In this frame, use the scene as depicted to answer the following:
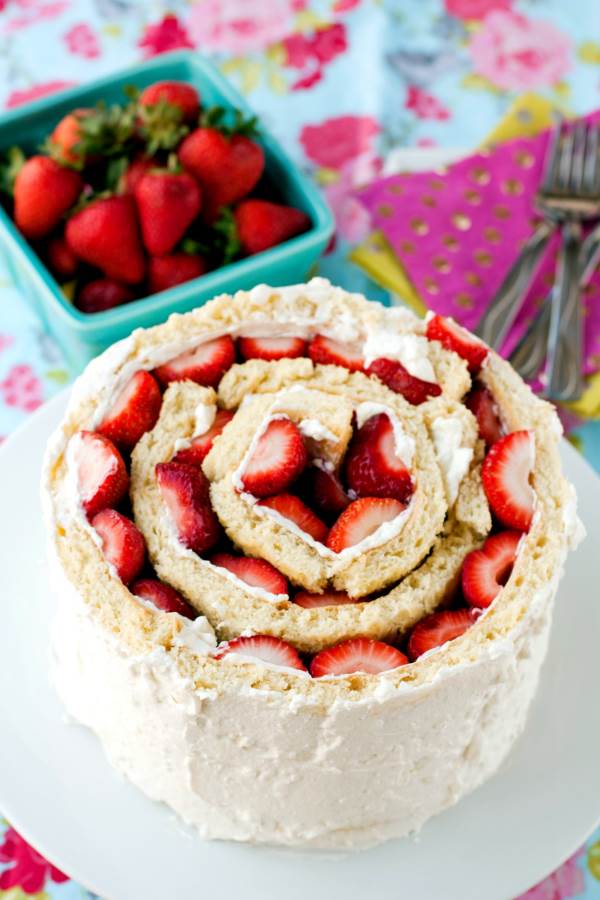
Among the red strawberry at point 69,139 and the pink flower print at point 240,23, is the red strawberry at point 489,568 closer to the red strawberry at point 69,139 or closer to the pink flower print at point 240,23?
the red strawberry at point 69,139

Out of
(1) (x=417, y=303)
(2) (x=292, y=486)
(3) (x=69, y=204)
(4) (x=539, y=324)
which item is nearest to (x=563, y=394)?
(4) (x=539, y=324)

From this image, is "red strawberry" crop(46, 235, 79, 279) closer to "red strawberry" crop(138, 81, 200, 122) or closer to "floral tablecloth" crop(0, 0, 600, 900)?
"red strawberry" crop(138, 81, 200, 122)

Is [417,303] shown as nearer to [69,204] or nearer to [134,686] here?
[69,204]

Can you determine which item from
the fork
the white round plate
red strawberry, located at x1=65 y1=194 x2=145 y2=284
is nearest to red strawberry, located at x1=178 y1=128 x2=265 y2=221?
red strawberry, located at x1=65 y1=194 x2=145 y2=284

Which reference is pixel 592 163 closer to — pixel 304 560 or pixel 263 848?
pixel 304 560

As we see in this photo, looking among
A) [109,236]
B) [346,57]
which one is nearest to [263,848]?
[109,236]
